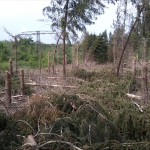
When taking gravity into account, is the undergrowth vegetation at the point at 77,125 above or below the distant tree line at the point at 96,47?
below

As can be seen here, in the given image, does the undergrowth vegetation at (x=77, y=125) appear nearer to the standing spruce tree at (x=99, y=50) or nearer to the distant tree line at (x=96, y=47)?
the distant tree line at (x=96, y=47)

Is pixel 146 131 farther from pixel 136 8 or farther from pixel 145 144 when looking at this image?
pixel 136 8

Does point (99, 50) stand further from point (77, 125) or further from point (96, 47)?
point (77, 125)

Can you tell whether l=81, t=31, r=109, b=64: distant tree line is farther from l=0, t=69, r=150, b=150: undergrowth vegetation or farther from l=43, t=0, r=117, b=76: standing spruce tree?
l=0, t=69, r=150, b=150: undergrowth vegetation

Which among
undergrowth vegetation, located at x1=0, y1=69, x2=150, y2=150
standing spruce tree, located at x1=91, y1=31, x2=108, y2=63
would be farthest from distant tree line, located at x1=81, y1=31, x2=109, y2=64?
undergrowth vegetation, located at x1=0, y1=69, x2=150, y2=150

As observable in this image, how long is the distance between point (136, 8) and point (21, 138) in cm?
1332

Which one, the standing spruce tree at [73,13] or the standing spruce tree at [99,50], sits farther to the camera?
the standing spruce tree at [99,50]

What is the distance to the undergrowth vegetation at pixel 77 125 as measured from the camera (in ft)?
15.0

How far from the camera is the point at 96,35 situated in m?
27.8

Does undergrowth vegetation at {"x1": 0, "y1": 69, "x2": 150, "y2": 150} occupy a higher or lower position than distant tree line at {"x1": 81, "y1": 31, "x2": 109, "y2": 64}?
lower

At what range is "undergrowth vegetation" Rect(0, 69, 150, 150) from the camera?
4.58m

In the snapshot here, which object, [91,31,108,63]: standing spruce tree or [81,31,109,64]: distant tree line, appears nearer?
[81,31,109,64]: distant tree line

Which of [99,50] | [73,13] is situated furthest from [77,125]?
[99,50]

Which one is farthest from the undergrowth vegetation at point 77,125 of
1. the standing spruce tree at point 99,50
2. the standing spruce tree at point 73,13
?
the standing spruce tree at point 99,50
